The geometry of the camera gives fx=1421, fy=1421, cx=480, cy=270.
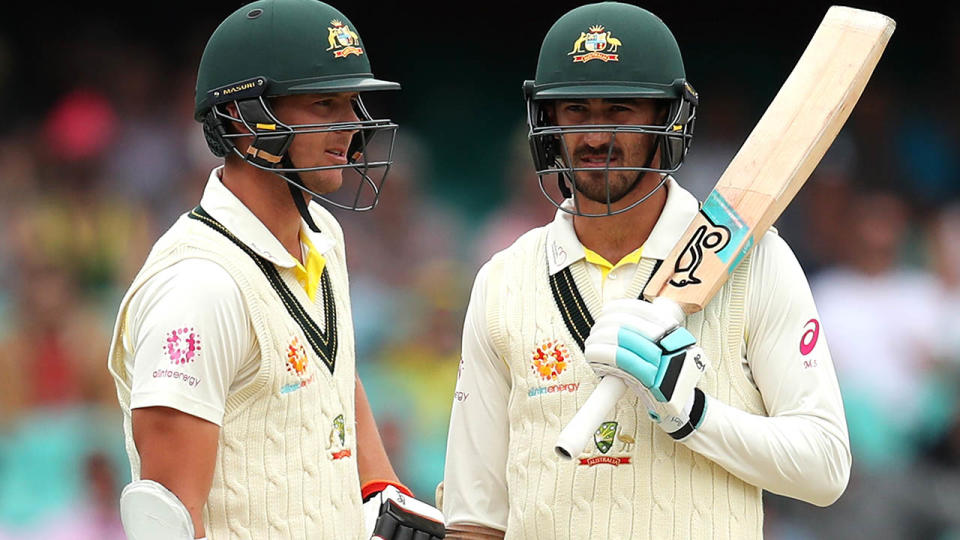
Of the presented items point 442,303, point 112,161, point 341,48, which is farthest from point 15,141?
point 341,48

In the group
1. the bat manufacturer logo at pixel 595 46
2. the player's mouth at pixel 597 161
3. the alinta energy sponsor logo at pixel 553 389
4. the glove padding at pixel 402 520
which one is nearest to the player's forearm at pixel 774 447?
the alinta energy sponsor logo at pixel 553 389

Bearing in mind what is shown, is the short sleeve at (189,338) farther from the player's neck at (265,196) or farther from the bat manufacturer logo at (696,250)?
the bat manufacturer logo at (696,250)

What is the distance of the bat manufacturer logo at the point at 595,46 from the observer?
9.20 ft

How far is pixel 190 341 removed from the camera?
2484 mm

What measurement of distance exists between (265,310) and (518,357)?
52 cm

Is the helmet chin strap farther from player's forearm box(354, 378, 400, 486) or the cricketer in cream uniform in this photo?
player's forearm box(354, 378, 400, 486)

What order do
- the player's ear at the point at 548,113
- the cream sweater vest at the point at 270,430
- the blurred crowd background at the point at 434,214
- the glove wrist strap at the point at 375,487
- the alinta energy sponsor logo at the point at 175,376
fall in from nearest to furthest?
the alinta energy sponsor logo at the point at 175,376, the cream sweater vest at the point at 270,430, the player's ear at the point at 548,113, the glove wrist strap at the point at 375,487, the blurred crowd background at the point at 434,214

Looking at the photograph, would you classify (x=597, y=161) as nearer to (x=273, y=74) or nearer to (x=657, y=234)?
(x=657, y=234)

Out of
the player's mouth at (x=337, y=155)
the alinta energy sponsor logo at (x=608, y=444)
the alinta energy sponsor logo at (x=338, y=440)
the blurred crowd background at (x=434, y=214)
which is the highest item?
the player's mouth at (x=337, y=155)

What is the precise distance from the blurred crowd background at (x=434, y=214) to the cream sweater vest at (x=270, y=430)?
270cm

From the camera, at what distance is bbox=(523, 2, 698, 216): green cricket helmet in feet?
9.14

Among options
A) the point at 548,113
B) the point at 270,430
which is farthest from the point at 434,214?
the point at 270,430

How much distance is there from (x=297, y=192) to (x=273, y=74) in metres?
0.24

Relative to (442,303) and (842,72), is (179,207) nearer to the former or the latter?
(442,303)
